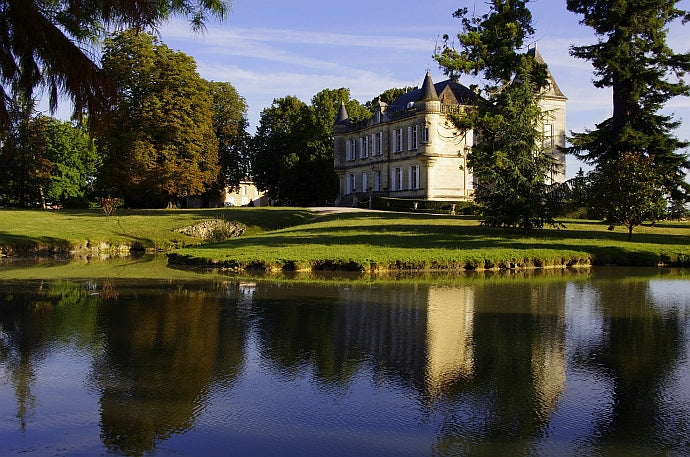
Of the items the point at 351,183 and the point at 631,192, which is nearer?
the point at 631,192

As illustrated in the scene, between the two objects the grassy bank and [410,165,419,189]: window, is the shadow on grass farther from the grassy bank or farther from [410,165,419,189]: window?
[410,165,419,189]: window

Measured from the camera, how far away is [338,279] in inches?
754

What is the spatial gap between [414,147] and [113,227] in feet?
100.0

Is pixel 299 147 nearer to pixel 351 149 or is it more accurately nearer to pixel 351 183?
pixel 351 149

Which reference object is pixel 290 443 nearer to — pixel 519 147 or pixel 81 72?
pixel 81 72

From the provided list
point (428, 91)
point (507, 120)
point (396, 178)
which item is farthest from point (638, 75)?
point (396, 178)

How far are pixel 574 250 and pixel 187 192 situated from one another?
36.3 m

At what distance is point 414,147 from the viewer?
5994 centimetres

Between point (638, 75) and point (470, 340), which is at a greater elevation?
point (638, 75)

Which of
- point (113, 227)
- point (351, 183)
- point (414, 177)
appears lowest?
point (113, 227)

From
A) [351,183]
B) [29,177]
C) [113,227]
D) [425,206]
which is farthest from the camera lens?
[351,183]

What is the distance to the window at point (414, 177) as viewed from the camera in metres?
59.6

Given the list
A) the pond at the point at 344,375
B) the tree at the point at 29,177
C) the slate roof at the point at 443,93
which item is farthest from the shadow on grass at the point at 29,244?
the slate roof at the point at 443,93

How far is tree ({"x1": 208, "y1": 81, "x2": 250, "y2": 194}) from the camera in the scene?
66.7m
